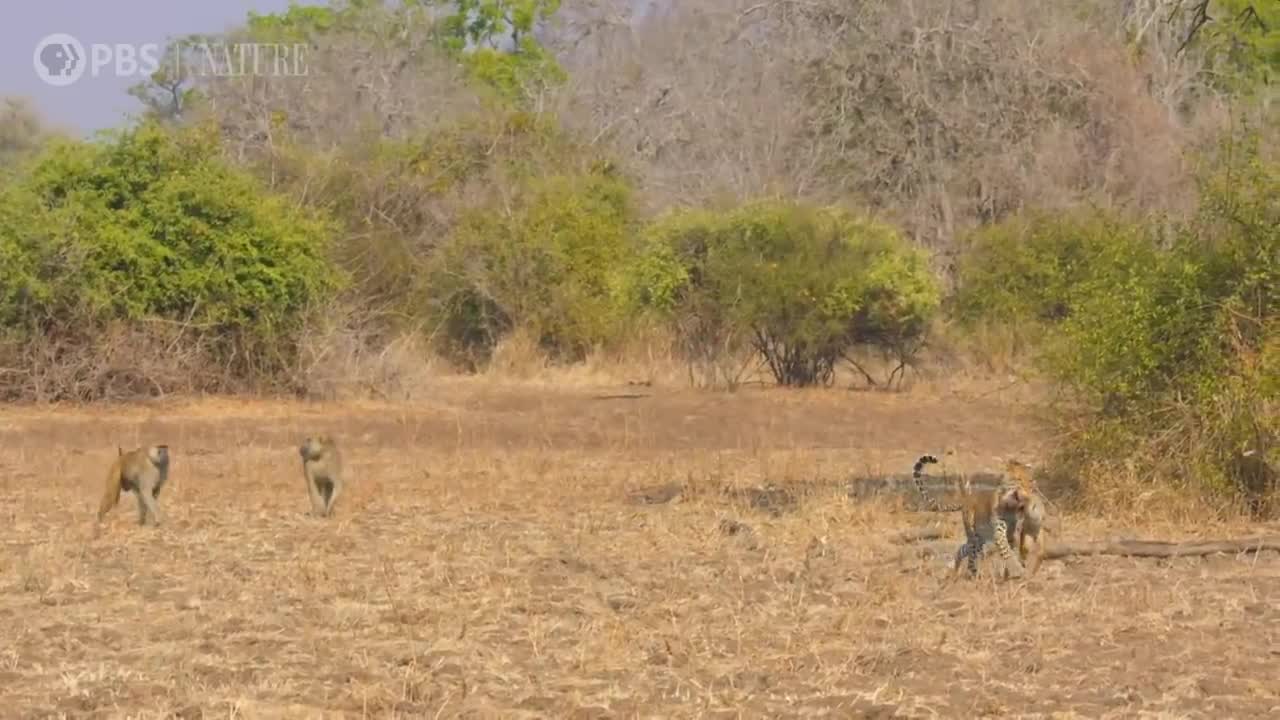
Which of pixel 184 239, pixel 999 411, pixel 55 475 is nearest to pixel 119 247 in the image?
pixel 184 239

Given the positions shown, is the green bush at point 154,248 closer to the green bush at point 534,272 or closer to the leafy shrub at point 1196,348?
the green bush at point 534,272

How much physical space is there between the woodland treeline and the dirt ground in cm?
206

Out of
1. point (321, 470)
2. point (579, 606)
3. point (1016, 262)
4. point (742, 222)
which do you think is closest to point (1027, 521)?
point (579, 606)

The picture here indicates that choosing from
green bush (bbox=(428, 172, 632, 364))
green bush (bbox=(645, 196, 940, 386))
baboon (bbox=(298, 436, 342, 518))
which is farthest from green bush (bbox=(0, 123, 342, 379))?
baboon (bbox=(298, 436, 342, 518))

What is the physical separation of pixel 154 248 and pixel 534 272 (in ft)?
29.1

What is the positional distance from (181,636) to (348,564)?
2398 millimetres

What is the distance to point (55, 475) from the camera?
1684cm

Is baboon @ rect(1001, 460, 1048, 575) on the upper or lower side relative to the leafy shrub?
lower

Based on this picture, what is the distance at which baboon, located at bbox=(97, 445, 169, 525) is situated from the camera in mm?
13000

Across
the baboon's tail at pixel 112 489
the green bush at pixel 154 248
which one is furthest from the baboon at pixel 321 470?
the green bush at pixel 154 248

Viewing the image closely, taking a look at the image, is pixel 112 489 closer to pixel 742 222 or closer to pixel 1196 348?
pixel 1196 348

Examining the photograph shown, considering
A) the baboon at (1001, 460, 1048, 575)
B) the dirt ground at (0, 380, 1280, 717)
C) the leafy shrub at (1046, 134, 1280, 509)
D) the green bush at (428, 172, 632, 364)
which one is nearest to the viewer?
the dirt ground at (0, 380, 1280, 717)

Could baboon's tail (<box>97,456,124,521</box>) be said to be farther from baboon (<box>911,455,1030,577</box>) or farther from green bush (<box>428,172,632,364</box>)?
green bush (<box>428,172,632,364</box>)

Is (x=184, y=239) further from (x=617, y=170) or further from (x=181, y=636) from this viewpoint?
(x=181, y=636)
